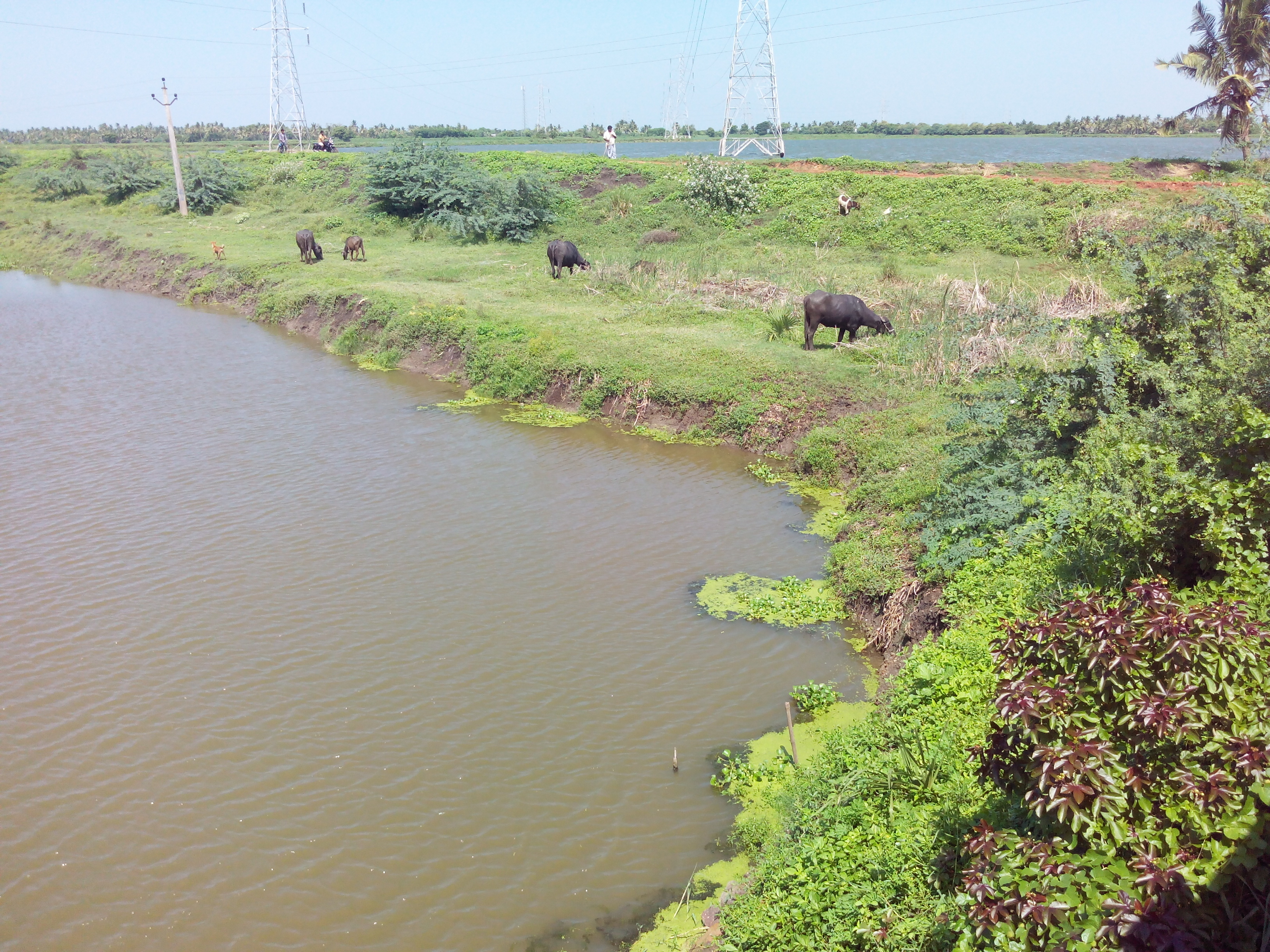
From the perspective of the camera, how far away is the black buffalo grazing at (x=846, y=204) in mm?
24234

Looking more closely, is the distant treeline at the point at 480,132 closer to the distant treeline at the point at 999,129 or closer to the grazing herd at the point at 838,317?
the distant treeline at the point at 999,129

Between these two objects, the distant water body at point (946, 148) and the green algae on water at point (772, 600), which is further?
the distant water body at point (946, 148)

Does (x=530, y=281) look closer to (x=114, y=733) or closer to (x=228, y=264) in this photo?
(x=228, y=264)

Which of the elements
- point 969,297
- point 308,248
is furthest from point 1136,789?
point 308,248

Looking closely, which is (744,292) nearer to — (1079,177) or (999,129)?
(1079,177)

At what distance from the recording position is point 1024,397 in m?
8.79

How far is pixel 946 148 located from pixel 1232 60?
34602mm

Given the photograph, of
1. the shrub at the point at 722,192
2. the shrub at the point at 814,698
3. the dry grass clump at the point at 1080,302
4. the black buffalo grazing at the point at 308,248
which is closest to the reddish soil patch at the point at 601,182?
the shrub at the point at 722,192

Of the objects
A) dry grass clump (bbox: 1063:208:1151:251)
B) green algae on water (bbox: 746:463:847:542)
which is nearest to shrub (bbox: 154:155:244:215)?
dry grass clump (bbox: 1063:208:1151:251)

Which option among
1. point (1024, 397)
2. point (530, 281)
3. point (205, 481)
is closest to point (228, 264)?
point (530, 281)

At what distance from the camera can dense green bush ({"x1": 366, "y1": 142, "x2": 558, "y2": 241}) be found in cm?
2500

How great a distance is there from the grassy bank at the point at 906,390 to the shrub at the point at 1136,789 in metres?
0.03

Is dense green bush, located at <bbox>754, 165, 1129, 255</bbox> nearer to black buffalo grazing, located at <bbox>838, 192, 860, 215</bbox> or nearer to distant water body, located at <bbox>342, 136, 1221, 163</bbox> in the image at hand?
black buffalo grazing, located at <bbox>838, 192, 860, 215</bbox>

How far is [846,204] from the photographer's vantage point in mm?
24219
